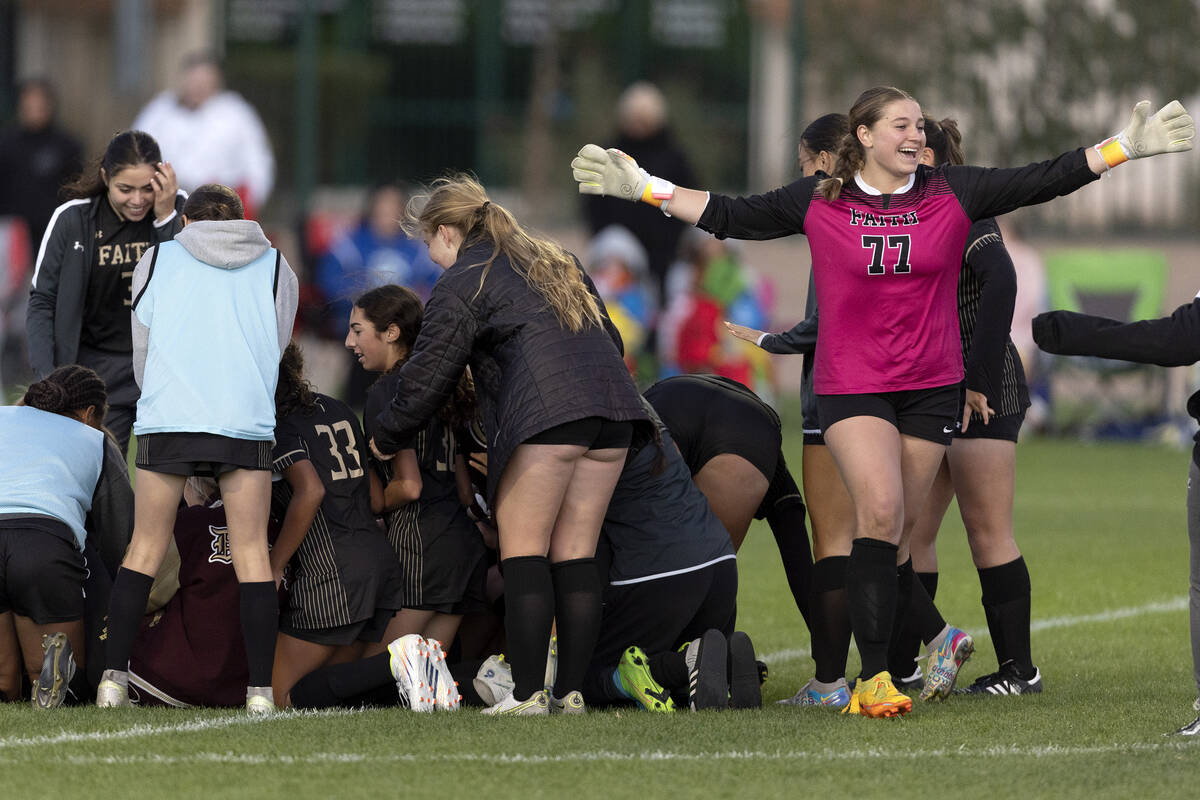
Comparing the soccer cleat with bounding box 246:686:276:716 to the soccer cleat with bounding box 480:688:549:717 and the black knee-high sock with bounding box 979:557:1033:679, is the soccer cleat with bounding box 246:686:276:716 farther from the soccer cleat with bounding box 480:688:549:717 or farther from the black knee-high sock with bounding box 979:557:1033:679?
the black knee-high sock with bounding box 979:557:1033:679

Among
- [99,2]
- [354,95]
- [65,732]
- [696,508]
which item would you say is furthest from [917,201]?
[99,2]

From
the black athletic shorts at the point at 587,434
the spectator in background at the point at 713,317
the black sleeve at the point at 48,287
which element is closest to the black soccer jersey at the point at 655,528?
the black athletic shorts at the point at 587,434

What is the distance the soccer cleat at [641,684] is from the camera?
20.3ft

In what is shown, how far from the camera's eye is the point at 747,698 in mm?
6160

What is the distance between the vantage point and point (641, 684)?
20.4ft

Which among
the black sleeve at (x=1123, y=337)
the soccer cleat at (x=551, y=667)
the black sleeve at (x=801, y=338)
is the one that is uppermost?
the black sleeve at (x=1123, y=337)

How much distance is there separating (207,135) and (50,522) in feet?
28.3

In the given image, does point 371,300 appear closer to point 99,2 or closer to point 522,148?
point 522,148

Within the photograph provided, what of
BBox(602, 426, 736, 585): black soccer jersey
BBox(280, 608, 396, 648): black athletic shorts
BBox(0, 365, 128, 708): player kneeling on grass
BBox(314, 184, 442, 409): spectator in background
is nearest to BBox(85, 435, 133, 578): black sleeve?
BBox(0, 365, 128, 708): player kneeling on grass

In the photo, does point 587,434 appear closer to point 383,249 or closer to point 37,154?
point 37,154

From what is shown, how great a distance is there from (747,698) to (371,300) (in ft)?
6.51

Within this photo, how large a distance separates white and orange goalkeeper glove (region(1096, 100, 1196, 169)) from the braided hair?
3600 millimetres

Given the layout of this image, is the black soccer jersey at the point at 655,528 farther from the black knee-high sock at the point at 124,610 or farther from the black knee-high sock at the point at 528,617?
the black knee-high sock at the point at 124,610

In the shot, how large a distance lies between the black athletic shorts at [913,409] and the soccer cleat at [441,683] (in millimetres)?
1502
